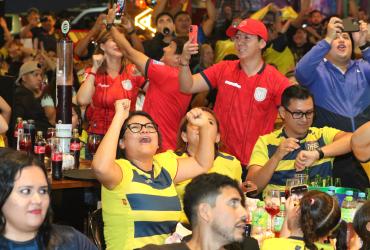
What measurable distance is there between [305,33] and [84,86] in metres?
4.66

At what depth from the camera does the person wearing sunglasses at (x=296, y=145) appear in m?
6.24

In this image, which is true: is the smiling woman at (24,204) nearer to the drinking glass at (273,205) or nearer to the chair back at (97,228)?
the chair back at (97,228)

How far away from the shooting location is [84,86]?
7.62 metres

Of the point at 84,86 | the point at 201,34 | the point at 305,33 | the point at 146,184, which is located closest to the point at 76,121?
the point at 84,86

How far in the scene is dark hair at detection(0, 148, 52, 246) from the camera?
3932mm

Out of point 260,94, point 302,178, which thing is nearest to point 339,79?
point 260,94

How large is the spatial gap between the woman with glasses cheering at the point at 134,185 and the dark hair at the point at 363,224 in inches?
43.2

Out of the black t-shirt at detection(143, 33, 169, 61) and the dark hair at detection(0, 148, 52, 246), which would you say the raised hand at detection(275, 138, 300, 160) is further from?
the black t-shirt at detection(143, 33, 169, 61)

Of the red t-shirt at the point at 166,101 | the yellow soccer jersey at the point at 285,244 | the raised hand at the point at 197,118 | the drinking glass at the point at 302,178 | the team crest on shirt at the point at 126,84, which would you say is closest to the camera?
the yellow soccer jersey at the point at 285,244

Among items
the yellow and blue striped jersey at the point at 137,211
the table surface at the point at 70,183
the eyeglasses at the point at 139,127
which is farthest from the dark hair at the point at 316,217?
the table surface at the point at 70,183

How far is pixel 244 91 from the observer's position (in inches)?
272

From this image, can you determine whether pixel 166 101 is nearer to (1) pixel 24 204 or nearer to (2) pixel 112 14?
(2) pixel 112 14

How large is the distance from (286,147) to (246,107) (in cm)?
85

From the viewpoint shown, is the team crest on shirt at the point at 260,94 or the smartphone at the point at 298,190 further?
the team crest on shirt at the point at 260,94
